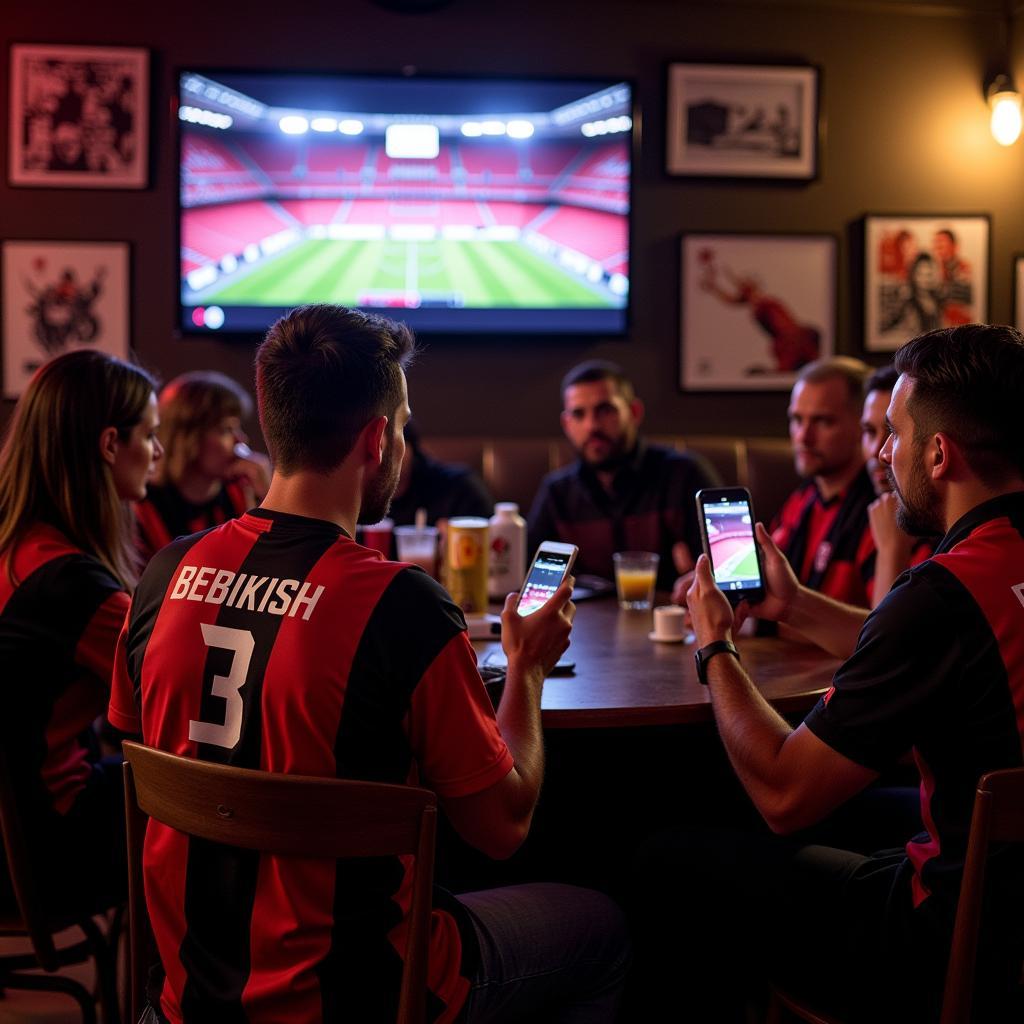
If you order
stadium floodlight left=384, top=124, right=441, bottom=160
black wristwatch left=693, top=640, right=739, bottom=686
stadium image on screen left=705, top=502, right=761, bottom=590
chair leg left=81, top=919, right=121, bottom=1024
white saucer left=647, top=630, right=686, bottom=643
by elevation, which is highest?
stadium floodlight left=384, top=124, right=441, bottom=160


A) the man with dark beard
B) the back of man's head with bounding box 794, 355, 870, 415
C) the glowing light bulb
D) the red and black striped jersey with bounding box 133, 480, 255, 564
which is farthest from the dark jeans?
the glowing light bulb

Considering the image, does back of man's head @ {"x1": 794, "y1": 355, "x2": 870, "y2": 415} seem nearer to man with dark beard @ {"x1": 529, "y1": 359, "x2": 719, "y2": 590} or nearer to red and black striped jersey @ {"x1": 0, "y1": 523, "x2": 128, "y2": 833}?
man with dark beard @ {"x1": 529, "y1": 359, "x2": 719, "y2": 590}

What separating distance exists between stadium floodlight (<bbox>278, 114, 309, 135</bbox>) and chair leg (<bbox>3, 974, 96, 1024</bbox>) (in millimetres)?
3319

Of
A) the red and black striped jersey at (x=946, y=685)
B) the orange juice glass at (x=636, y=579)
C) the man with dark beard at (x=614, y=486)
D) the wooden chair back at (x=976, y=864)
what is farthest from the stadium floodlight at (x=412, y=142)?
the wooden chair back at (x=976, y=864)

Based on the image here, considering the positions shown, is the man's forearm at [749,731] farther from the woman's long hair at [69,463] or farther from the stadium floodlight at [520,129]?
the stadium floodlight at [520,129]

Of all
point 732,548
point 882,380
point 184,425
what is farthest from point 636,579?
point 184,425

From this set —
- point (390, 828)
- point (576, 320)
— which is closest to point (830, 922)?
point (390, 828)

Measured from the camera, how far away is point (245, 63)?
4410 mm

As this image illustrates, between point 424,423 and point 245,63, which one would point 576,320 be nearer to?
point 424,423

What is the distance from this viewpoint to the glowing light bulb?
459 centimetres

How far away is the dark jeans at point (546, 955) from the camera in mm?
1421

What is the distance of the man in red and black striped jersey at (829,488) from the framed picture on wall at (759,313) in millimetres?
1567

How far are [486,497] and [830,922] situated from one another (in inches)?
99.0

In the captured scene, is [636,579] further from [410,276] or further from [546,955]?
[410,276]
